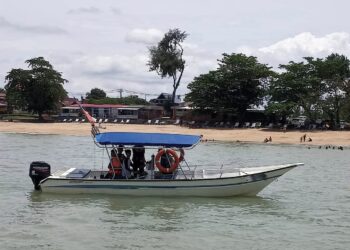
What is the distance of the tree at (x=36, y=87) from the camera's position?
8300 centimetres

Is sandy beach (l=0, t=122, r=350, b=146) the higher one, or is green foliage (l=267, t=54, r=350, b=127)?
green foliage (l=267, t=54, r=350, b=127)

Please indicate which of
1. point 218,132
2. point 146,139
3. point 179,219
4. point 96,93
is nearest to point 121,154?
point 146,139

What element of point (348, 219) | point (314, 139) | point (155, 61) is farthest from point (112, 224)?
point (155, 61)

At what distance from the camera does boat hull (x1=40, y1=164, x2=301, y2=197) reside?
21188 millimetres

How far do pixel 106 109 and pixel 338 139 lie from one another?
48489 millimetres

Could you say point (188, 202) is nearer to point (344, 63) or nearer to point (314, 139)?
point (314, 139)

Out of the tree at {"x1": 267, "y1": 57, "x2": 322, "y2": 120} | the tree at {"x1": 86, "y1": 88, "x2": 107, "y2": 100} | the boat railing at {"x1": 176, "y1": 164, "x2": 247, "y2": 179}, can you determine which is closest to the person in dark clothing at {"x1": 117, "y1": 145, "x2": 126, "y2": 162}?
the boat railing at {"x1": 176, "y1": 164, "x2": 247, "y2": 179}

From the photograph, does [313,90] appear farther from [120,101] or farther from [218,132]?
[120,101]

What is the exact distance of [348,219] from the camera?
62.1 ft

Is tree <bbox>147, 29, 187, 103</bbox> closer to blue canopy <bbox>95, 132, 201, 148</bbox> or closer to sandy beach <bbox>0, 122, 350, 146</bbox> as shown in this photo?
sandy beach <bbox>0, 122, 350, 146</bbox>

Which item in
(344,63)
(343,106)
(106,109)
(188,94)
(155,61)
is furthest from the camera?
(106,109)

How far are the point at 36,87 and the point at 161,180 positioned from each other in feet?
214

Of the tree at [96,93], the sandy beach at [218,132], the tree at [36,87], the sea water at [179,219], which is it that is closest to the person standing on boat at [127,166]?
the sea water at [179,219]

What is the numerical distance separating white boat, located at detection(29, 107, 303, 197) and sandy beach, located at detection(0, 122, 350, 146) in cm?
3628
